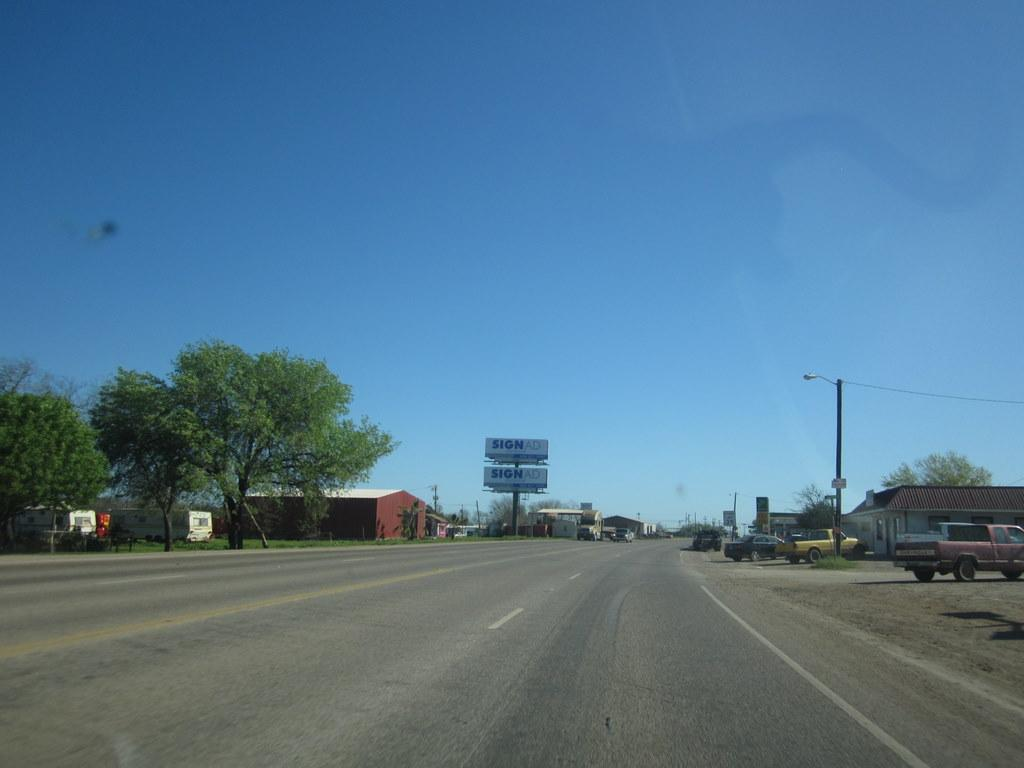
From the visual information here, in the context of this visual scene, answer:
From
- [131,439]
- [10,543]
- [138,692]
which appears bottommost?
[10,543]

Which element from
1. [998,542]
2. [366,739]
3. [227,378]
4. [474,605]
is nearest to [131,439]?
[227,378]

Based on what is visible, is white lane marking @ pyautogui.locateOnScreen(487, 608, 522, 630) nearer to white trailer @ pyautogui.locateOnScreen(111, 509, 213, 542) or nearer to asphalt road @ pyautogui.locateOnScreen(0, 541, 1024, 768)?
asphalt road @ pyautogui.locateOnScreen(0, 541, 1024, 768)

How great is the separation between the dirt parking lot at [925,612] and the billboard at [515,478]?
74.2m

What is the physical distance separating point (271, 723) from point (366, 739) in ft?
2.98

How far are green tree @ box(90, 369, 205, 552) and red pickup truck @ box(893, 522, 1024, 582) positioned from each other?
3776cm

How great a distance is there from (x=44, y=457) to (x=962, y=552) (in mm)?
37614

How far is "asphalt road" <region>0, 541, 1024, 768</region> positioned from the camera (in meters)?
5.92

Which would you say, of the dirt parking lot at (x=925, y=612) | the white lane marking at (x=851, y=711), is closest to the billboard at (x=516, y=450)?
the dirt parking lot at (x=925, y=612)

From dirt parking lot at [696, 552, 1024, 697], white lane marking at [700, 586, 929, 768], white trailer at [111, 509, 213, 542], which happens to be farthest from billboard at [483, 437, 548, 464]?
white lane marking at [700, 586, 929, 768]

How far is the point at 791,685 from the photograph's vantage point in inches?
339

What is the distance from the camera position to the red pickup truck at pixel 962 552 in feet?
87.2

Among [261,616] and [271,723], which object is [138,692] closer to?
[271,723]

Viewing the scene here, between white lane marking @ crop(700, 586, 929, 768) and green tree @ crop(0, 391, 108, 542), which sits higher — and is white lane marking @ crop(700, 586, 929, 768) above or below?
below

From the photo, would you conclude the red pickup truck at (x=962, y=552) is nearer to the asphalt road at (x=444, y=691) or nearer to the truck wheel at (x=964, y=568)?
the truck wheel at (x=964, y=568)
